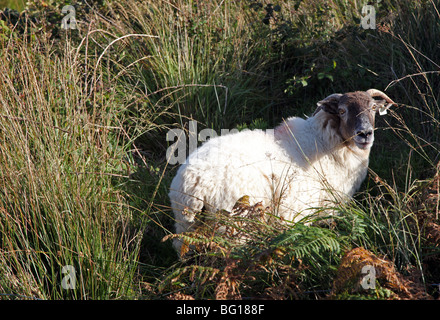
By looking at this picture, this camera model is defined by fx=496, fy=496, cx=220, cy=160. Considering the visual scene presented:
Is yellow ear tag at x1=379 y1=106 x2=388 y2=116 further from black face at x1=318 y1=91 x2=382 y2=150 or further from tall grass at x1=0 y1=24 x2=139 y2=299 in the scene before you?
tall grass at x1=0 y1=24 x2=139 y2=299

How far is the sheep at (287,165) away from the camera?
386 cm

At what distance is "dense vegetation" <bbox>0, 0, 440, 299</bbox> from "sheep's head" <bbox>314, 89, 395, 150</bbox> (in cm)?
26

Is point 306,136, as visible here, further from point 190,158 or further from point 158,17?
point 158,17

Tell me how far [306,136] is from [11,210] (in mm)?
2551

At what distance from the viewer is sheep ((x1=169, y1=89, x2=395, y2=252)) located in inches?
152

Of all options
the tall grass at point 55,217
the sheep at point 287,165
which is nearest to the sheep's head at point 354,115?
the sheep at point 287,165

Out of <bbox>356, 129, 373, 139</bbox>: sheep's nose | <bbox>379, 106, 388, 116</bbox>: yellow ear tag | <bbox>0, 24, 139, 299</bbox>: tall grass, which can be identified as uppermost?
<bbox>379, 106, 388, 116</bbox>: yellow ear tag

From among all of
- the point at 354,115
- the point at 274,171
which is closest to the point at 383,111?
the point at 354,115

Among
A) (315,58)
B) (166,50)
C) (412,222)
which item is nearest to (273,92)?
(315,58)

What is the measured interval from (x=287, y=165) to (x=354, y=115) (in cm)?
75

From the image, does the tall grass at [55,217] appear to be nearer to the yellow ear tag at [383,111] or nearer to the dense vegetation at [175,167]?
the dense vegetation at [175,167]

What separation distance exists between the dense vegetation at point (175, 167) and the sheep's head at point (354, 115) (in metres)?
0.26

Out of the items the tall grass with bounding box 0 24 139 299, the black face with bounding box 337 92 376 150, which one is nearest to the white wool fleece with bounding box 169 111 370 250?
the black face with bounding box 337 92 376 150

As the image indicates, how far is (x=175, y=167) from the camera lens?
17.2ft
